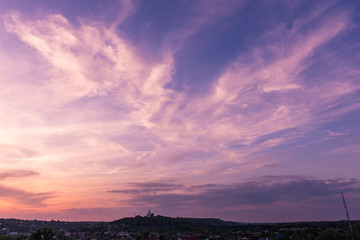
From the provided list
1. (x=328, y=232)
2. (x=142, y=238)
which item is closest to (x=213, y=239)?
(x=142, y=238)

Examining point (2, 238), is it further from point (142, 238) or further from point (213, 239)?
point (213, 239)

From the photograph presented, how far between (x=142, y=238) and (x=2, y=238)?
60.7 m

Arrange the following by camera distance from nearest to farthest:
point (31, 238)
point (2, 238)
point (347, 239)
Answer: point (347, 239)
point (31, 238)
point (2, 238)

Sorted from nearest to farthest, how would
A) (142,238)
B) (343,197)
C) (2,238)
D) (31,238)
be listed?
(343,197) < (31,238) < (2,238) < (142,238)

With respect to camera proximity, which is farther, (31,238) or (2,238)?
(2,238)

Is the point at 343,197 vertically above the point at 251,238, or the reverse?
the point at 343,197

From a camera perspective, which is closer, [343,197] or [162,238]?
[343,197]

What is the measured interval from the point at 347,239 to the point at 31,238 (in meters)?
87.4

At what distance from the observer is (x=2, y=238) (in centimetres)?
11556

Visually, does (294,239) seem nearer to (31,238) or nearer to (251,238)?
(251,238)

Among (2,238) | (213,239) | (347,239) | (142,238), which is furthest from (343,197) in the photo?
(2,238)

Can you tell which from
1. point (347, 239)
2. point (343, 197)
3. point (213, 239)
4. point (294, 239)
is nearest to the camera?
point (343, 197)

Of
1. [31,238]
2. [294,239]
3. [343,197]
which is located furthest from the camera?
[294,239]

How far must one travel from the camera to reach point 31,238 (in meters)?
86.2
